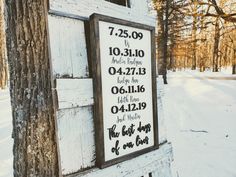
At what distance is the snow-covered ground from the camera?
3555 mm

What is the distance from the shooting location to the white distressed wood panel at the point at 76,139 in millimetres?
1367

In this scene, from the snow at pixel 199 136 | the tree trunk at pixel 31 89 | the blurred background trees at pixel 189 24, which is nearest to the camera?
the tree trunk at pixel 31 89

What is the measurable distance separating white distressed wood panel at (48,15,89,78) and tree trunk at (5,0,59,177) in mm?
58

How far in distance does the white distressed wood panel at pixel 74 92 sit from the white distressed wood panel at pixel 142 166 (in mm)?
406

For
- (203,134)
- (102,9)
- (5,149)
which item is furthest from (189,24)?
(102,9)

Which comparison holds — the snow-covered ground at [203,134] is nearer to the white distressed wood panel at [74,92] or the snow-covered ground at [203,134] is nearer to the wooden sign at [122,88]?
the wooden sign at [122,88]

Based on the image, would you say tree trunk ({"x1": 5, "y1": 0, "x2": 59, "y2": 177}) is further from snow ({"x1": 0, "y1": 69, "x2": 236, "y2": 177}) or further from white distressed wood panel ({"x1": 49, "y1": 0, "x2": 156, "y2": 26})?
snow ({"x1": 0, "y1": 69, "x2": 236, "y2": 177})

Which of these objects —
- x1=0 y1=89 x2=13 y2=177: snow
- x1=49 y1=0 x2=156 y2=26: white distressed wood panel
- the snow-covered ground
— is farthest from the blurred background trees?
x1=0 y1=89 x2=13 y2=177: snow

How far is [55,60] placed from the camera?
1361 millimetres

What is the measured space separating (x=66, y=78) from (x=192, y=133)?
4526 mm

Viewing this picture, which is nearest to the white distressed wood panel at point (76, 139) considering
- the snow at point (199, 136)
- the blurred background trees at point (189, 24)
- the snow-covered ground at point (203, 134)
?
the snow at point (199, 136)

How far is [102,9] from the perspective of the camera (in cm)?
159

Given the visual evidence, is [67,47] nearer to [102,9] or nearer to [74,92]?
[74,92]

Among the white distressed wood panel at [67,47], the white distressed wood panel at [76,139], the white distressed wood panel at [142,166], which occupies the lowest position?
the white distressed wood panel at [142,166]
